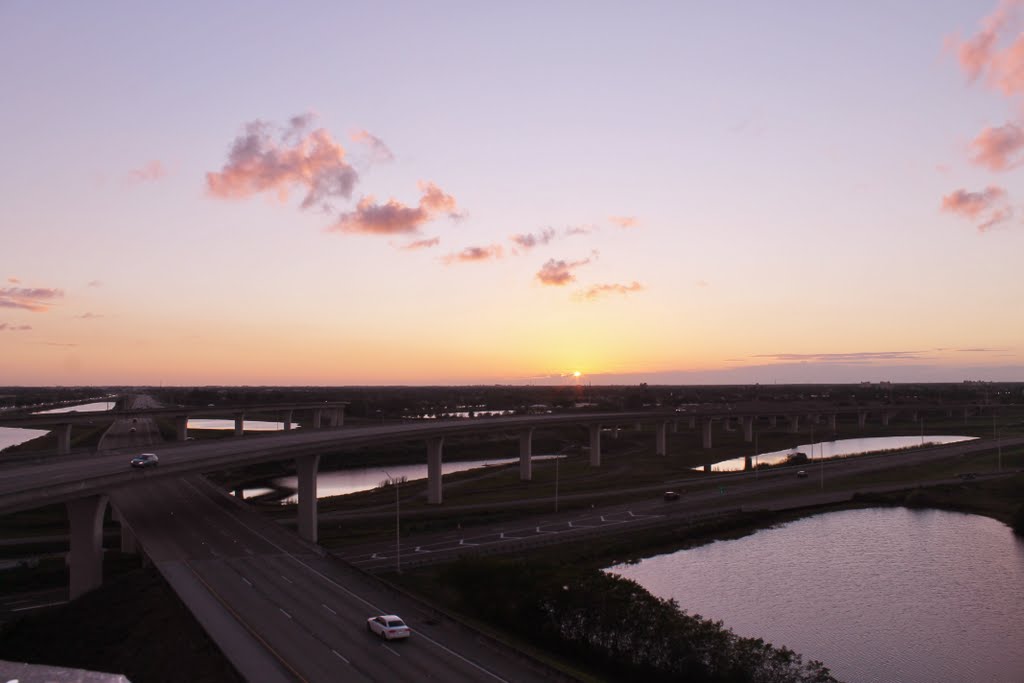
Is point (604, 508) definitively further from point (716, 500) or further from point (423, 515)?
point (423, 515)

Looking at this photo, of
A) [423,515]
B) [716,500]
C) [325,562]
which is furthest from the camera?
[716,500]

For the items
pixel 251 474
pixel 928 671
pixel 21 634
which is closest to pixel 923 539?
pixel 928 671

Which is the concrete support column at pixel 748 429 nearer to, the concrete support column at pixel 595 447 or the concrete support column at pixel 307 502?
the concrete support column at pixel 595 447

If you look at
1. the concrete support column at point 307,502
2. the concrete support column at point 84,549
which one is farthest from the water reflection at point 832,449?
the concrete support column at point 84,549

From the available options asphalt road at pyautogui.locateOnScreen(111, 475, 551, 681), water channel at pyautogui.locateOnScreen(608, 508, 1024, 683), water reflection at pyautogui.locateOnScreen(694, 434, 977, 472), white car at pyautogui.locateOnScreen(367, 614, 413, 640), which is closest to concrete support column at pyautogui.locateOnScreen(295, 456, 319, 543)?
asphalt road at pyautogui.locateOnScreen(111, 475, 551, 681)

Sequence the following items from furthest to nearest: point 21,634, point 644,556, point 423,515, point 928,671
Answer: point 423,515 → point 644,556 → point 21,634 → point 928,671

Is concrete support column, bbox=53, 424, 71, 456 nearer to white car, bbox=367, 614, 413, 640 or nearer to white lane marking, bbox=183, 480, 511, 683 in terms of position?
white lane marking, bbox=183, 480, 511, 683
